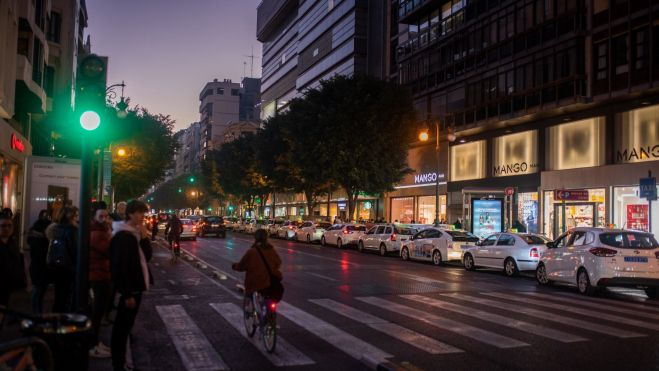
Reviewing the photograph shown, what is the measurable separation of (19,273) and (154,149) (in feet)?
135

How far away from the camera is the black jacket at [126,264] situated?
21.6 ft

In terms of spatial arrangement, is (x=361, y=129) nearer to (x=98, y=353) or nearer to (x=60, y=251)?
(x=60, y=251)

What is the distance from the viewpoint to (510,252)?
20484 mm

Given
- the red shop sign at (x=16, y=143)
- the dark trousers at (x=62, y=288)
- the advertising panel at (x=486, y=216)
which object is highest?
the red shop sign at (x=16, y=143)

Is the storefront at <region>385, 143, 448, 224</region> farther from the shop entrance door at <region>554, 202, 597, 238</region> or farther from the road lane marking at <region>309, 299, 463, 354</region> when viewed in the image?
the road lane marking at <region>309, 299, 463, 354</region>

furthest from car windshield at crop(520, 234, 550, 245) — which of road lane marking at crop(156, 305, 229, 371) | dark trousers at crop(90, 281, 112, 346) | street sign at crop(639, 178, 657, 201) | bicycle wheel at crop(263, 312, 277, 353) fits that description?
dark trousers at crop(90, 281, 112, 346)

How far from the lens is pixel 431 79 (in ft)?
140

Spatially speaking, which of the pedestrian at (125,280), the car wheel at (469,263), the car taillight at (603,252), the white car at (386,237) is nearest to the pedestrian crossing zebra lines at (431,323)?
the pedestrian at (125,280)

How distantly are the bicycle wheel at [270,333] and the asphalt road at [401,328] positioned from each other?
0.44ft

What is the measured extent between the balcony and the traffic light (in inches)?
3033

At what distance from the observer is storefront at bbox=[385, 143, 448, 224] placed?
139 ft

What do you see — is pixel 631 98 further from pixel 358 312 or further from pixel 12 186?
pixel 12 186

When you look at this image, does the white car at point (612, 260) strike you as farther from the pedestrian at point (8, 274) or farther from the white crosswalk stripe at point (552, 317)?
the pedestrian at point (8, 274)

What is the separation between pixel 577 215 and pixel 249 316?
988 inches
